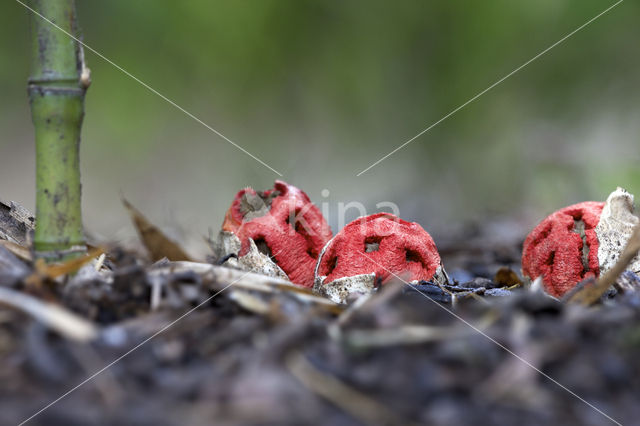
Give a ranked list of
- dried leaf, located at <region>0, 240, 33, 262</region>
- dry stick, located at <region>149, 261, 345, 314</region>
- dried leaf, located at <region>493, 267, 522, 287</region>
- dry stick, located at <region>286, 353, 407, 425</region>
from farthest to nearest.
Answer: dried leaf, located at <region>493, 267, 522, 287</region> < dried leaf, located at <region>0, 240, 33, 262</region> < dry stick, located at <region>149, 261, 345, 314</region> < dry stick, located at <region>286, 353, 407, 425</region>

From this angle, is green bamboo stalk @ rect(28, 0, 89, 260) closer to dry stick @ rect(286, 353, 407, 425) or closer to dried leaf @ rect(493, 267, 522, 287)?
dry stick @ rect(286, 353, 407, 425)

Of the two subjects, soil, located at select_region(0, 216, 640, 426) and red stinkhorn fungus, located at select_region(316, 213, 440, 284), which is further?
red stinkhorn fungus, located at select_region(316, 213, 440, 284)

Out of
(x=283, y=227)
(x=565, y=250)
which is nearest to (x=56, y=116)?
(x=283, y=227)

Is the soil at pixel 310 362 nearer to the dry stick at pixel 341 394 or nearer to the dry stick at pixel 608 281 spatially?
the dry stick at pixel 341 394

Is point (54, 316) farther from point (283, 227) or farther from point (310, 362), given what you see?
point (283, 227)

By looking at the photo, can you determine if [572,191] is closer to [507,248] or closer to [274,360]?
[507,248]

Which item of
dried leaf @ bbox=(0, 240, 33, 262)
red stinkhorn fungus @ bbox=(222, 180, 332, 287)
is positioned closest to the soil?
dried leaf @ bbox=(0, 240, 33, 262)

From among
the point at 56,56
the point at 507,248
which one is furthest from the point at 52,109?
the point at 507,248

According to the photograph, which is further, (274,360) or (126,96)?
(126,96)
